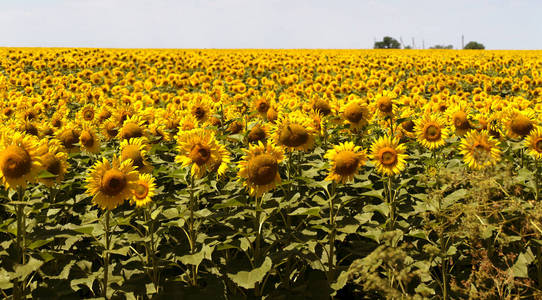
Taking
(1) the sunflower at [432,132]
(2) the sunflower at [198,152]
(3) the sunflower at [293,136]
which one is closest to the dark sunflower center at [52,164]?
(2) the sunflower at [198,152]

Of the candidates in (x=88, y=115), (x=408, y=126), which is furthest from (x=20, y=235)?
(x=408, y=126)

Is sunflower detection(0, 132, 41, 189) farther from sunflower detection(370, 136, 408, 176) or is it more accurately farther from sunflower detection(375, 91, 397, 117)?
sunflower detection(375, 91, 397, 117)

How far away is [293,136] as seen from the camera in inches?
181

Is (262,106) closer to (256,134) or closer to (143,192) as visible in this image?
(256,134)

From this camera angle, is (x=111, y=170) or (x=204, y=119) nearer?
(x=111, y=170)

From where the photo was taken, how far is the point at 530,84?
52.0ft

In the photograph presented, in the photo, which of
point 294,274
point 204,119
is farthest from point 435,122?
point 204,119

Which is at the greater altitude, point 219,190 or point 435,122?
point 435,122

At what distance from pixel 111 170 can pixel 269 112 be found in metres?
2.97

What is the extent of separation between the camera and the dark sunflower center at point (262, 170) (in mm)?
3898

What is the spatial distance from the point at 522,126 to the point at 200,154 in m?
3.89

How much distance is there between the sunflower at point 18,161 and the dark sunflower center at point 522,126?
5169 millimetres

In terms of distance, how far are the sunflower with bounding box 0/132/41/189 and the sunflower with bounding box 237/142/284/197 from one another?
5.49 ft

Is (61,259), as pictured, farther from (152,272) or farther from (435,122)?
(435,122)
